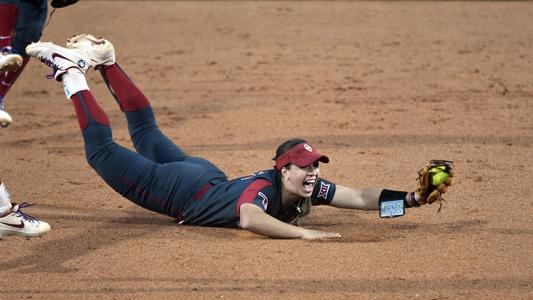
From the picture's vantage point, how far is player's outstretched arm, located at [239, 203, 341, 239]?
250 inches

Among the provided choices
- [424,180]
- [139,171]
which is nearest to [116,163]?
[139,171]

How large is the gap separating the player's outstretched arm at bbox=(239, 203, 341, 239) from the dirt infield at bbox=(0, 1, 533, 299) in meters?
0.08

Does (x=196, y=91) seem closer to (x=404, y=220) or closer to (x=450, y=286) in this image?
→ (x=404, y=220)

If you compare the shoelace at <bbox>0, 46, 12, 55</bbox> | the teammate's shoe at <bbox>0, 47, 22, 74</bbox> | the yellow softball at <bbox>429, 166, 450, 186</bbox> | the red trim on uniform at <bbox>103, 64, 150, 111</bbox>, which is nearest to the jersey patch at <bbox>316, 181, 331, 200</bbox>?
the yellow softball at <bbox>429, 166, 450, 186</bbox>

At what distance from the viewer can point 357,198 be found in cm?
684

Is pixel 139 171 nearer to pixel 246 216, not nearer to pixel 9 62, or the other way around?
pixel 246 216

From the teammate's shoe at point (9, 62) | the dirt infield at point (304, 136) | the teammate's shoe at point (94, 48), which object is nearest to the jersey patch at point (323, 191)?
the dirt infield at point (304, 136)

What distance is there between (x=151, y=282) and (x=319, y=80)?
6.76m

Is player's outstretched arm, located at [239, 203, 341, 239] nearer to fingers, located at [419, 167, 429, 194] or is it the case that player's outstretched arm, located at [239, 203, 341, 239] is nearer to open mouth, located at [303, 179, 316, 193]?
open mouth, located at [303, 179, 316, 193]

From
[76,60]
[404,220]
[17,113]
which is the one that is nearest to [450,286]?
[404,220]

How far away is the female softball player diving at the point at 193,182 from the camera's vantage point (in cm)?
654

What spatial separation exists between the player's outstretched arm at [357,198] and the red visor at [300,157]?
405mm

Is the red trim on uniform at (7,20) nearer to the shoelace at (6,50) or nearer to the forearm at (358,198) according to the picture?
the shoelace at (6,50)

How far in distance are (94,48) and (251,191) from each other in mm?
1431
